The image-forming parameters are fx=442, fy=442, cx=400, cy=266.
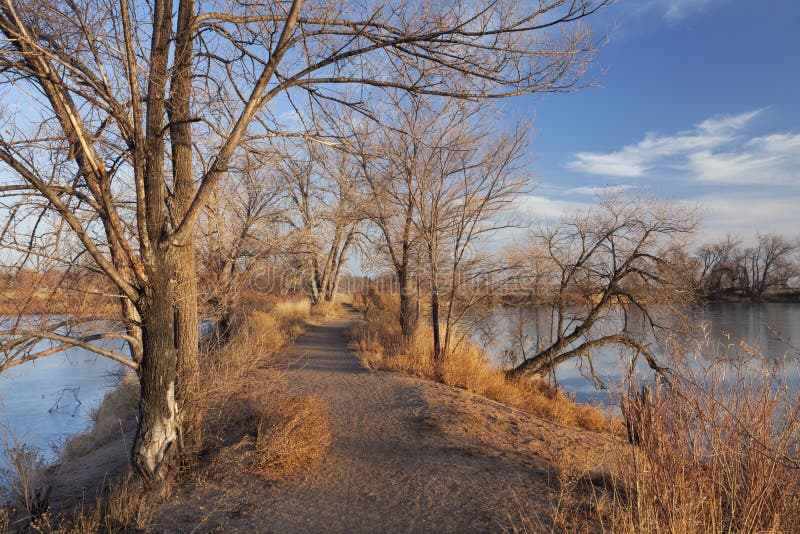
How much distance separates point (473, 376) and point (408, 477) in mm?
4965

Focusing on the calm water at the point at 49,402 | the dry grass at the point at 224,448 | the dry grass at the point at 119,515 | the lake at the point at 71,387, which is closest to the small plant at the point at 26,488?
the dry grass at the point at 224,448

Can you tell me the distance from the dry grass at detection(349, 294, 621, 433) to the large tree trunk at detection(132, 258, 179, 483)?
20.1 feet

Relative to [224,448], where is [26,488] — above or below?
above

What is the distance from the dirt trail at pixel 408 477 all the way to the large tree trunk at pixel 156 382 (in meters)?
0.51

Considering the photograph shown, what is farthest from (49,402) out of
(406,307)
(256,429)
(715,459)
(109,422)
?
(715,459)

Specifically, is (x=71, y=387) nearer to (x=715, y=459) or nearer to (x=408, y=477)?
(x=408, y=477)

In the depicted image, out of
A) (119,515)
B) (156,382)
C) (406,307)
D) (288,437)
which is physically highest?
(406,307)

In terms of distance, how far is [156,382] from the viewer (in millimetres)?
4402

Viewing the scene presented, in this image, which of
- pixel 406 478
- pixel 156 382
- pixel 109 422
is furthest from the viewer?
pixel 109 422

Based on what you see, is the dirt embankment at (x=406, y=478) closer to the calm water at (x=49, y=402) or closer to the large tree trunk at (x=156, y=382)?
the large tree trunk at (x=156, y=382)

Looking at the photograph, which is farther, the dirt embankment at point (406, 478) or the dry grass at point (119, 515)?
the dirt embankment at point (406, 478)

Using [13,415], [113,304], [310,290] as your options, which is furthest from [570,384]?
[310,290]

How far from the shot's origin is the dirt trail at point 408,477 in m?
4.00

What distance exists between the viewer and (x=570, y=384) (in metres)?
14.9
